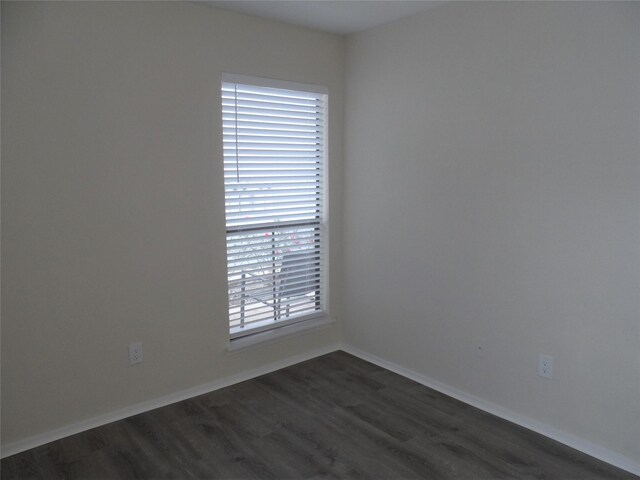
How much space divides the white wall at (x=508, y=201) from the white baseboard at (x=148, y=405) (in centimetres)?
59

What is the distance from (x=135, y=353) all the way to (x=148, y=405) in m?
0.35

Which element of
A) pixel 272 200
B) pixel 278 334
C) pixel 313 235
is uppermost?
pixel 272 200

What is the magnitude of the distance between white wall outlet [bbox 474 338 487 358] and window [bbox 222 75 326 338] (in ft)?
4.26

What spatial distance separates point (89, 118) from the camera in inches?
105

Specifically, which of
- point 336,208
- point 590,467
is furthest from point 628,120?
point 336,208

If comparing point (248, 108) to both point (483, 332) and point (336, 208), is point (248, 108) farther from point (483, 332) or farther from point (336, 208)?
point (483, 332)

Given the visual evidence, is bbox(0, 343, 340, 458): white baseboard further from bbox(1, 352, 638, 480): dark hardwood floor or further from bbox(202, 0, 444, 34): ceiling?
bbox(202, 0, 444, 34): ceiling

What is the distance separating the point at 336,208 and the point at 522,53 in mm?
1716

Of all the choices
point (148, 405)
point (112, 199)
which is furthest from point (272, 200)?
point (148, 405)

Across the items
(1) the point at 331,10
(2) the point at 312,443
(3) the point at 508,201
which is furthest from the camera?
(1) the point at 331,10

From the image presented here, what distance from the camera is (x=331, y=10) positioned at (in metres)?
3.14

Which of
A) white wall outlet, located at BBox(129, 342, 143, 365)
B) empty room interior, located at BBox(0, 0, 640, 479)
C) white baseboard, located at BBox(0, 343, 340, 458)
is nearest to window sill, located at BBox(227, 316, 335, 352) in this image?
empty room interior, located at BBox(0, 0, 640, 479)

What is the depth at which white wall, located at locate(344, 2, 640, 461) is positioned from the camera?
7.93 ft

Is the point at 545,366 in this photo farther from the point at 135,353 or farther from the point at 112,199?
the point at 112,199
